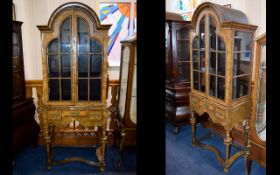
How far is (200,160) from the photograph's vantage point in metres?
1.66

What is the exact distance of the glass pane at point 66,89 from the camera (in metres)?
1.82

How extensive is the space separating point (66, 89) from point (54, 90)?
0.07 meters

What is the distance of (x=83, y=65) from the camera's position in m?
1.80

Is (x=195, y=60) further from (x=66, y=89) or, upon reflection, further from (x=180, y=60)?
(x=66, y=89)

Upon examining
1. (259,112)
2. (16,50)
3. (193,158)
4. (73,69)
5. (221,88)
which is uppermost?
(16,50)

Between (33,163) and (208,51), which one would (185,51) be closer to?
(208,51)

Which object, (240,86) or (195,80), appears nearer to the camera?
(240,86)

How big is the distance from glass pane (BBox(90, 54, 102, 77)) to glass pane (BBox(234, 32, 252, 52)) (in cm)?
78

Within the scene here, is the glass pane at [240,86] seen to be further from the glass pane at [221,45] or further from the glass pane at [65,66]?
the glass pane at [65,66]

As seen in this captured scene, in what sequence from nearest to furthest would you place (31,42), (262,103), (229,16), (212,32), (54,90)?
(262,103), (229,16), (212,32), (54,90), (31,42)

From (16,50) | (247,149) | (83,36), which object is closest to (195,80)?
(247,149)

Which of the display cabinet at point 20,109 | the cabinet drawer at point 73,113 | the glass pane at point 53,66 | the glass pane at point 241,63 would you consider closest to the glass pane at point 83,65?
the glass pane at point 53,66

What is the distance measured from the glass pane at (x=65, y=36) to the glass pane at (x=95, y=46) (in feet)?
0.47

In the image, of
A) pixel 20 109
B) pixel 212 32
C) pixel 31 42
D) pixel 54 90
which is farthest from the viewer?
pixel 31 42
